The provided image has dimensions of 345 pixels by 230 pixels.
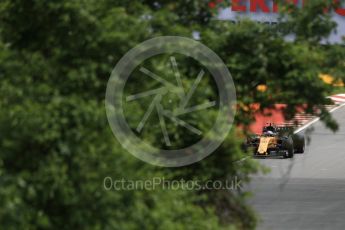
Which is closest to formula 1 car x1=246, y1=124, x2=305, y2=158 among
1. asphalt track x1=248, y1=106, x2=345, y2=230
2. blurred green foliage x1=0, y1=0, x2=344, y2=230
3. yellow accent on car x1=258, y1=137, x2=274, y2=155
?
yellow accent on car x1=258, y1=137, x2=274, y2=155

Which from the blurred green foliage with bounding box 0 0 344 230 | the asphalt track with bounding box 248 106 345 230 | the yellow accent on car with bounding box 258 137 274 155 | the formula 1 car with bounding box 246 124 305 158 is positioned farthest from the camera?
the yellow accent on car with bounding box 258 137 274 155

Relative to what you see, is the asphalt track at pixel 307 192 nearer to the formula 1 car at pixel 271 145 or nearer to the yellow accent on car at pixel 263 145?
the formula 1 car at pixel 271 145

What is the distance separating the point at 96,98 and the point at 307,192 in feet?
74.6

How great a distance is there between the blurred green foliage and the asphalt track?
529 centimetres

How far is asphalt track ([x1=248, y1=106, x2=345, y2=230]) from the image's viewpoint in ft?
80.5

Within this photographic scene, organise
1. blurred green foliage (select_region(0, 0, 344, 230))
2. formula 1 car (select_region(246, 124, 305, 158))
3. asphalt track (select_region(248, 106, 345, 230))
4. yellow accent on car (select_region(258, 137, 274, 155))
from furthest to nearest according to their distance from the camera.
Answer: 1. yellow accent on car (select_region(258, 137, 274, 155))
2. formula 1 car (select_region(246, 124, 305, 158))
3. asphalt track (select_region(248, 106, 345, 230))
4. blurred green foliage (select_region(0, 0, 344, 230))

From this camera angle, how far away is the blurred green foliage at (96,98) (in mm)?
8258

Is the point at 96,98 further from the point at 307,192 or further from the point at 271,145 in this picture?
the point at 271,145

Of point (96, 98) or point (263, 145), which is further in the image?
point (263, 145)

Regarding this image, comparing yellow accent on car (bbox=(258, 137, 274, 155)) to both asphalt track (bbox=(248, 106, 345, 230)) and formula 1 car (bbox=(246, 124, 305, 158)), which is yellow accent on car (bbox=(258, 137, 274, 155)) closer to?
formula 1 car (bbox=(246, 124, 305, 158))

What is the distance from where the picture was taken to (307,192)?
3114cm

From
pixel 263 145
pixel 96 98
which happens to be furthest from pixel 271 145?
pixel 96 98

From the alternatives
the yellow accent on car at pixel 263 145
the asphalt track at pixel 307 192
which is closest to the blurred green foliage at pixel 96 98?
the asphalt track at pixel 307 192

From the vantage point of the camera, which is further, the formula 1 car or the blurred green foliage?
the formula 1 car
